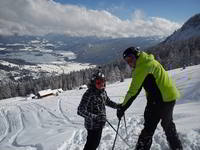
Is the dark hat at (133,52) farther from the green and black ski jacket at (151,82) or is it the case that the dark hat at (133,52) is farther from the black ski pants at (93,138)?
the black ski pants at (93,138)

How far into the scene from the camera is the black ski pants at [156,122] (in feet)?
15.8

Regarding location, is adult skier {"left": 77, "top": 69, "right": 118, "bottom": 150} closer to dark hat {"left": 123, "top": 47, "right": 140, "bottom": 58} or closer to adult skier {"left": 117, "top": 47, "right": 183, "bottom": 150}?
adult skier {"left": 117, "top": 47, "right": 183, "bottom": 150}

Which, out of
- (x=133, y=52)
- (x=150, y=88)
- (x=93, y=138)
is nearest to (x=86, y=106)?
(x=93, y=138)

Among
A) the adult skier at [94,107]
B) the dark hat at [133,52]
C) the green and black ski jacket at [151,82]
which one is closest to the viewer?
the green and black ski jacket at [151,82]

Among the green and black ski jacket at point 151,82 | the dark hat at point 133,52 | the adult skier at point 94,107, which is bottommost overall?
the adult skier at point 94,107

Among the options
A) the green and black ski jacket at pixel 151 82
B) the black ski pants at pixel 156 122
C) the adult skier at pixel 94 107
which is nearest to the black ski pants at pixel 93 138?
the adult skier at pixel 94 107

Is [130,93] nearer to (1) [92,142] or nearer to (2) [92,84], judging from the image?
(2) [92,84]

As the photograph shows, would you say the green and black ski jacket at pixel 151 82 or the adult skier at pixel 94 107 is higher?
the green and black ski jacket at pixel 151 82

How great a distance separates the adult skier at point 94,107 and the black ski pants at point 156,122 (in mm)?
1057

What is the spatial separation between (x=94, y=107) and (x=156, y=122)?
1469 mm

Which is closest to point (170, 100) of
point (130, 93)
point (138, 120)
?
point (130, 93)

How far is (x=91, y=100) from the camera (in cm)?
519

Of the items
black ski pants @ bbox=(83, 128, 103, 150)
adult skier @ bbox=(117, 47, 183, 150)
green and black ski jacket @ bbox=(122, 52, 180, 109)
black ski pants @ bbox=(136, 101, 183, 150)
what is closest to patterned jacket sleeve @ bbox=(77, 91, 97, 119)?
black ski pants @ bbox=(83, 128, 103, 150)

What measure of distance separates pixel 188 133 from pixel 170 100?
212cm
